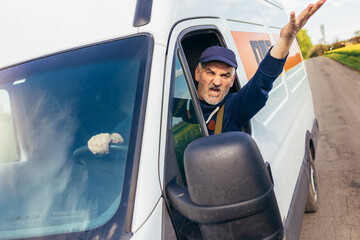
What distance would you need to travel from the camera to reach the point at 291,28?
67.5 inches

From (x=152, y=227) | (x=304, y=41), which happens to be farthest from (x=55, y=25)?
(x=304, y=41)

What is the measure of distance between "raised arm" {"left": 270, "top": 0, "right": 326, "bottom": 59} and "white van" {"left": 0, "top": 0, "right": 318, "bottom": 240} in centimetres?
41

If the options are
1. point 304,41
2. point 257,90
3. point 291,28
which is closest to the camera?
point 291,28

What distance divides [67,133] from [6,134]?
0.41 meters

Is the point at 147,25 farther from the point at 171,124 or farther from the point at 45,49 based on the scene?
the point at 45,49

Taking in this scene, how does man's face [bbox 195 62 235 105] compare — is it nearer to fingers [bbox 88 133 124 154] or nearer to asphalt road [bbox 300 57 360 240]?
fingers [bbox 88 133 124 154]

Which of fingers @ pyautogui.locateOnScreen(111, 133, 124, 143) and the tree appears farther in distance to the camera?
the tree

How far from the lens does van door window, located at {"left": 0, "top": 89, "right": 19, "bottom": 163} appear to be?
4.89 feet

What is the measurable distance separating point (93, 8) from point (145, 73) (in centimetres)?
49

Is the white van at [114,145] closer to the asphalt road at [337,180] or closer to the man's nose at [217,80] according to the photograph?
the man's nose at [217,80]

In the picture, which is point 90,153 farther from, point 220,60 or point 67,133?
point 220,60

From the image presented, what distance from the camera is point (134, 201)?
1.09 m

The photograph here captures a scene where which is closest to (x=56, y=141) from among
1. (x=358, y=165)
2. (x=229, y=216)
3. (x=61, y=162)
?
(x=61, y=162)

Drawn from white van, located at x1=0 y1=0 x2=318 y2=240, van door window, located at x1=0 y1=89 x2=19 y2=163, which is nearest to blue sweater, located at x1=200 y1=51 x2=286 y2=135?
white van, located at x1=0 y1=0 x2=318 y2=240
